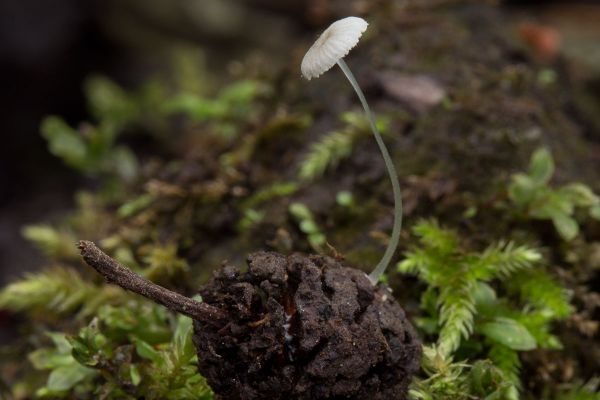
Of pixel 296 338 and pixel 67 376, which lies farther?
pixel 67 376

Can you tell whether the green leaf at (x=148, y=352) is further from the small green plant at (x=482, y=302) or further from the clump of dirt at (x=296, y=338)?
the small green plant at (x=482, y=302)

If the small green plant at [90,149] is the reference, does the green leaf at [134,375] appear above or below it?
below

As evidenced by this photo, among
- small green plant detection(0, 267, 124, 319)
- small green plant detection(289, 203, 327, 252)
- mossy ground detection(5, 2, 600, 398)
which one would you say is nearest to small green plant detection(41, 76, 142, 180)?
mossy ground detection(5, 2, 600, 398)

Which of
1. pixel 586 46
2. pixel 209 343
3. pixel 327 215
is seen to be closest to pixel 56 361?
pixel 209 343

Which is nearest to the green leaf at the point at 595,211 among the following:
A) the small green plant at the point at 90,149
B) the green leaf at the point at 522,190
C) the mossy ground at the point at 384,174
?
the mossy ground at the point at 384,174

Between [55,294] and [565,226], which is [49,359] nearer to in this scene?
[55,294]

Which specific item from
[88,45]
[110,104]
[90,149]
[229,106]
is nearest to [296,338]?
[229,106]
